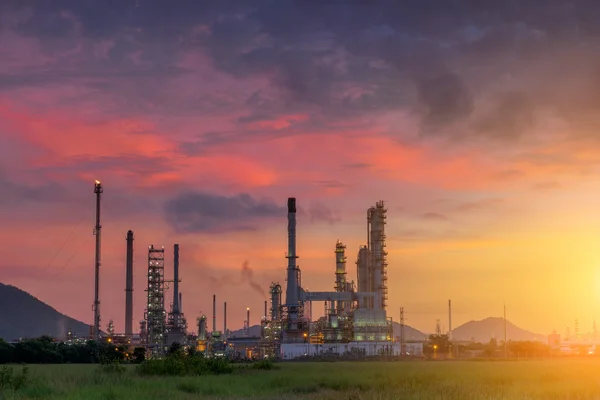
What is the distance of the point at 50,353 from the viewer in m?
102

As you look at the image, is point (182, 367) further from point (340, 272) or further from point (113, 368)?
point (340, 272)

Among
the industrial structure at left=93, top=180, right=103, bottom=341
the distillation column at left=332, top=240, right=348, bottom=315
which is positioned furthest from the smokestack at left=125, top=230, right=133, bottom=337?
the distillation column at left=332, top=240, right=348, bottom=315

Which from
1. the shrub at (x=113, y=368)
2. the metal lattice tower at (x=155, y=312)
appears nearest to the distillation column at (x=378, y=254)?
the metal lattice tower at (x=155, y=312)

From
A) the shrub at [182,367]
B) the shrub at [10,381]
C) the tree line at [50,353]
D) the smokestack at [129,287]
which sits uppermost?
the smokestack at [129,287]

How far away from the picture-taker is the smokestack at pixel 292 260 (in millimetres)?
149750

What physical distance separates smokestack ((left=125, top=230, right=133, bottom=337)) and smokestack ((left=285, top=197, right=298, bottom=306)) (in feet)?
98.5

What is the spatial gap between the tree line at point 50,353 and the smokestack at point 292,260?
4280 cm

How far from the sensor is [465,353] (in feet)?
583

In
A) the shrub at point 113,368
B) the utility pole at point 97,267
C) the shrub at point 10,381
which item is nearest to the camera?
the shrub at point 10,381

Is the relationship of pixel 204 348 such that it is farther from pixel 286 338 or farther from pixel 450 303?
pixel 450 303

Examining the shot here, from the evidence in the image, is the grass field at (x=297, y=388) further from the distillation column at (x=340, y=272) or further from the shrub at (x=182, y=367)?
the distillation column at (x=340, y=272)

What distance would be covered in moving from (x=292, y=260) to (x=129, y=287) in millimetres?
31982

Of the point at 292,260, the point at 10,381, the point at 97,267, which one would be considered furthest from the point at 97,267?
the point at 10,381

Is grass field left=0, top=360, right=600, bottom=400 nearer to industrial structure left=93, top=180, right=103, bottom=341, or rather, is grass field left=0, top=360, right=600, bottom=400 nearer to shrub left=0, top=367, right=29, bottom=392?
shrub left=0, top=367, right=29, bottom=392
